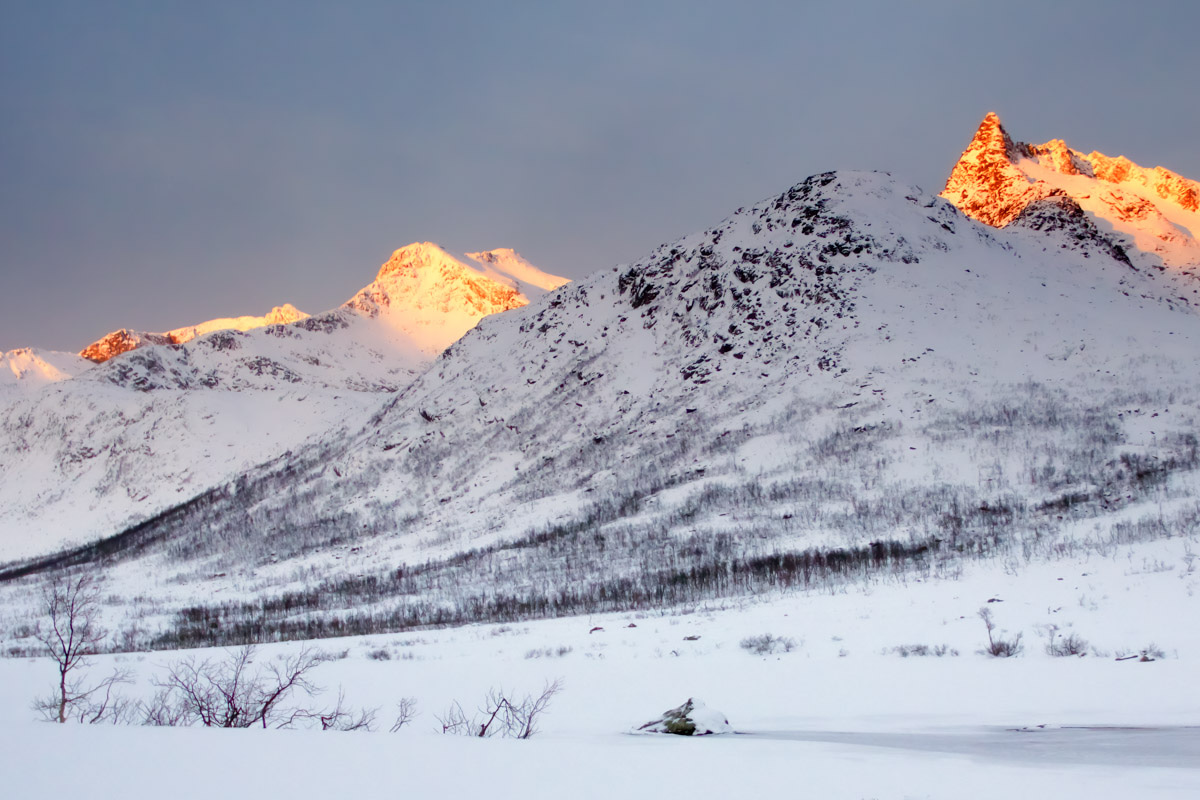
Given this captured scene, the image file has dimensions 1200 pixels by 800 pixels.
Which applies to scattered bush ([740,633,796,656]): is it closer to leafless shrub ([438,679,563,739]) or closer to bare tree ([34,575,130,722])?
leafless shrub ([438,679,563,739])

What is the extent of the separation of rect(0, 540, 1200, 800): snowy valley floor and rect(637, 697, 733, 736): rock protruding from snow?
57 cm

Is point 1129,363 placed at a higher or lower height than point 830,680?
higher

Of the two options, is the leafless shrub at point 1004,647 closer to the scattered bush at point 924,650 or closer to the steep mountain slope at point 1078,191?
the scattered bush at point 924,650

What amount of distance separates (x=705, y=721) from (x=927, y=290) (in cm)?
7589

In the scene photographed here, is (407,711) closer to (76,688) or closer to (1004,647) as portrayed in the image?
(76,688)

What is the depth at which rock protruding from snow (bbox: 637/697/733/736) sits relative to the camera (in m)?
8.55

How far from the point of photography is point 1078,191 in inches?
5851

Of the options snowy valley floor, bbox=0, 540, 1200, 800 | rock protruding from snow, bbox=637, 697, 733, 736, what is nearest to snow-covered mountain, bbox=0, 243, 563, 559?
snowy valley floor, bbox=0, 540, 1200, 800

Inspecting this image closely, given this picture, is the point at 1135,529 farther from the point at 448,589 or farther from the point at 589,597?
the point at 448,589

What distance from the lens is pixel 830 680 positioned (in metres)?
11.7

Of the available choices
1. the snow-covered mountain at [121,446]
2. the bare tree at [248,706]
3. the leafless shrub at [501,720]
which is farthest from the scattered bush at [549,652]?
the snow-covered mountain at [121,446]

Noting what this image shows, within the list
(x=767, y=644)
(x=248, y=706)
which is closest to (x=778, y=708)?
(x=767, y=644)

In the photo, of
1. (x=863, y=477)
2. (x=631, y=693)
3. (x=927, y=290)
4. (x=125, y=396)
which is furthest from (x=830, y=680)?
(x=125, y=396)

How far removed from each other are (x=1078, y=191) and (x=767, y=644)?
6602 inches
